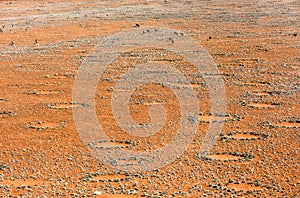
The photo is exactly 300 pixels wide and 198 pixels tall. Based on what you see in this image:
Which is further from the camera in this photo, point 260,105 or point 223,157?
point 260,105

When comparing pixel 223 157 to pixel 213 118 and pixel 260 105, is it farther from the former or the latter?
pixel 260 105

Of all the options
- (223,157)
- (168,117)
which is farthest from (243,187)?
(168,117)

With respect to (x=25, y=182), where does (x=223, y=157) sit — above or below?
above

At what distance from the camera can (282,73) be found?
10.7 m

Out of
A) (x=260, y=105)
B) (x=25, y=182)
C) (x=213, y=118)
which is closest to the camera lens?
(x=25, y=182)

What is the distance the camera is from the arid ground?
6.36m

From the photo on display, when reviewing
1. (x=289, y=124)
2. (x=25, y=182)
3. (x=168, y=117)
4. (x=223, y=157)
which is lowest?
(x=25, y=182)

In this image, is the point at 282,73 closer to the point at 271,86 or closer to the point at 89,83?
the point at 271,86

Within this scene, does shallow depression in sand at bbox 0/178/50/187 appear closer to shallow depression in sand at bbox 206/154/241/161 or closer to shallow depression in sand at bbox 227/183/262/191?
shallow depression in sand at bbox 206/154/241/161

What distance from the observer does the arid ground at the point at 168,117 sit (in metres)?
6.36

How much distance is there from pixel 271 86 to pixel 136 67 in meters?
3.98

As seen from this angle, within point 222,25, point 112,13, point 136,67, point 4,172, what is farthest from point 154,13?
point 4,172

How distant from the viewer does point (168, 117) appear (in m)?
8.48

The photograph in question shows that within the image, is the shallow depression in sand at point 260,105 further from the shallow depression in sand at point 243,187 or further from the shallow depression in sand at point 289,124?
the shallow depression in sand at point 243,187
